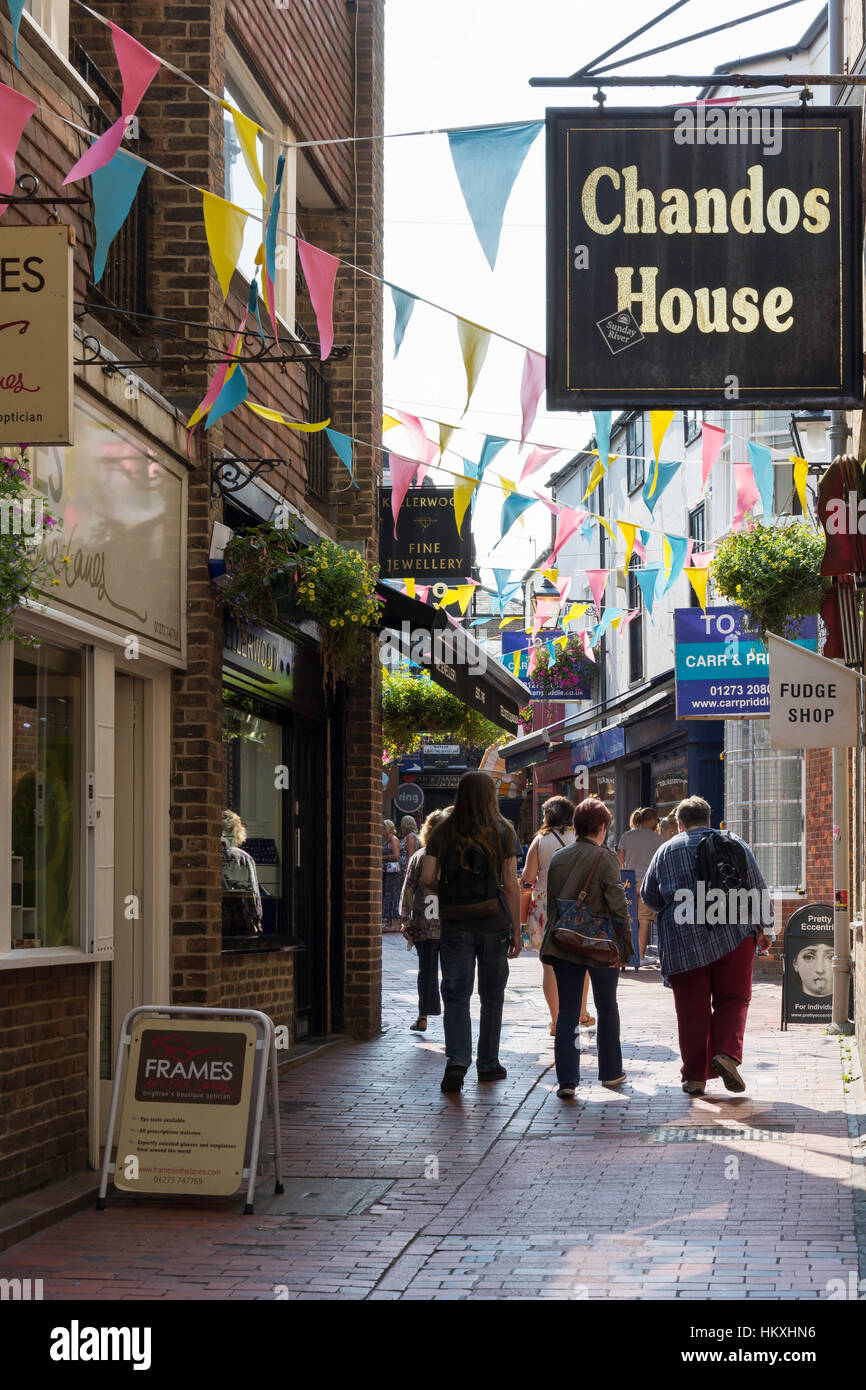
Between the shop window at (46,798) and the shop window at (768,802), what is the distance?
485 inches

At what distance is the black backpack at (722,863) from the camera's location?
965 centimetres

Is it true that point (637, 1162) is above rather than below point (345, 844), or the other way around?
below

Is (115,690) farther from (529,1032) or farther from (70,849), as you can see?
(529,1032)

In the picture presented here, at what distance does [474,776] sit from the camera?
10.2 m

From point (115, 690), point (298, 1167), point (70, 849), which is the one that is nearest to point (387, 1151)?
point (298, 1167)

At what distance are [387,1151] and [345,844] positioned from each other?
16.7 ft

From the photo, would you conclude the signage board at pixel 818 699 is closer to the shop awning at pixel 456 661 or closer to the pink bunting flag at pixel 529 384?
the pink bunting flag at pixel 529 384

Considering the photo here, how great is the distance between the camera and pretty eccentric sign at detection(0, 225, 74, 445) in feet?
18.7

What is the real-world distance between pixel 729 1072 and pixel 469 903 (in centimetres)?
180

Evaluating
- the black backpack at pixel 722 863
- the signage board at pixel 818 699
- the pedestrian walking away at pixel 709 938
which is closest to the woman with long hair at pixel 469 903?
the pedestrian walking away at pixel 709 938

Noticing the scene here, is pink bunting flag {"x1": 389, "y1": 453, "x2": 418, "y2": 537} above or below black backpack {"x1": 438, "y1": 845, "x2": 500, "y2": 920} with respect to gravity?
above

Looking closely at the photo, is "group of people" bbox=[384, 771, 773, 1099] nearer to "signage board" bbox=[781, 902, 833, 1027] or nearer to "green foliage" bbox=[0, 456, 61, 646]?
"signage board" bbox=[781, 902, 833, 1027]

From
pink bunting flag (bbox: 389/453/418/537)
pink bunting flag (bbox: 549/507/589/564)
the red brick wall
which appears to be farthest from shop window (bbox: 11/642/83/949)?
pink bunting flag (bbox: 549/507/589/564)

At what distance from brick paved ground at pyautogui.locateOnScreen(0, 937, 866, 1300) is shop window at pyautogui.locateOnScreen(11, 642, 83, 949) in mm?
1281
